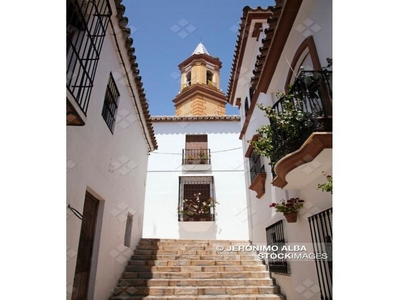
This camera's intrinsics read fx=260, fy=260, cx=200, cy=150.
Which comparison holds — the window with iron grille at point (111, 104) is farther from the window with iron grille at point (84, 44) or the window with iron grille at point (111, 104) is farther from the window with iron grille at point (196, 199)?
the window with iron grille at point (196, 199)

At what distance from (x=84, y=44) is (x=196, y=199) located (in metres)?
6.51

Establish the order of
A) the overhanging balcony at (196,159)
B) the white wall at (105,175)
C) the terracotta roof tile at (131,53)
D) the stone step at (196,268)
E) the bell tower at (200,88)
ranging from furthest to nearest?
the bell tower at (200,88) < the overhanging balcony at (196,159) < the stone step at (196,268) < the terracotta roof tile at (131,53) < the white wall at (105,175)

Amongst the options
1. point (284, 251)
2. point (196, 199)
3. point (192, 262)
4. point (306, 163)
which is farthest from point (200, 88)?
point (306, 163)

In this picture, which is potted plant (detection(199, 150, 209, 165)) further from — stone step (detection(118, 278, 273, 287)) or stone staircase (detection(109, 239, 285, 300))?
stone step (detection(118, 278, 273, 287))

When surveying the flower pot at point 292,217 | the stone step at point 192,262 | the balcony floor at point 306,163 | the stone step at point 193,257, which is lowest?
the stone step at point 192,262

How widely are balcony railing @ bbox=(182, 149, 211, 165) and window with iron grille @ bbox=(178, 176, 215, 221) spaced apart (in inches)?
21.1

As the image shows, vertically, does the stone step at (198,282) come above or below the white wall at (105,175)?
below

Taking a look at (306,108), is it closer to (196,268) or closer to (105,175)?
(105,175)

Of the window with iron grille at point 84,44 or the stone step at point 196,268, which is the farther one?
the stone step at point 196,268

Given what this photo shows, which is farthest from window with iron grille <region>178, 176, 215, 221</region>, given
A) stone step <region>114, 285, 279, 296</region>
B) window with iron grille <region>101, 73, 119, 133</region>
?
window with iron grille <region>101, 73, 119, 133</region>

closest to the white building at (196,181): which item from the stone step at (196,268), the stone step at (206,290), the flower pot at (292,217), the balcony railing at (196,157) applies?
the balcony railing at (196,157)

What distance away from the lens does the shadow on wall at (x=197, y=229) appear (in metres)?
8.25
